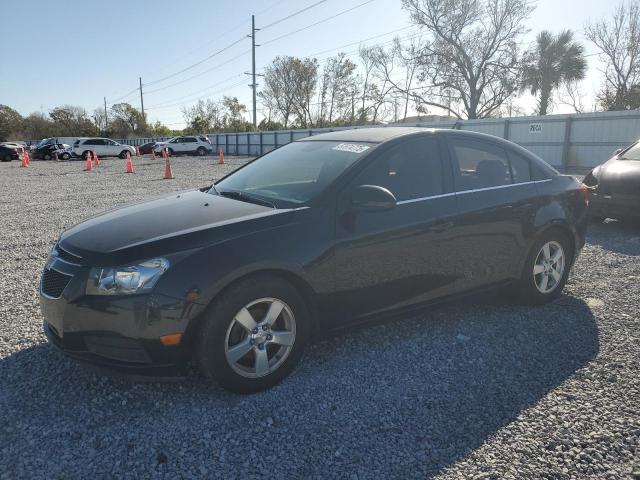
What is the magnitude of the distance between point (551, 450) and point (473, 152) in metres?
2.39

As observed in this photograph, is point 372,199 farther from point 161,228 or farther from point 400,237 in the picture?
point 161,228

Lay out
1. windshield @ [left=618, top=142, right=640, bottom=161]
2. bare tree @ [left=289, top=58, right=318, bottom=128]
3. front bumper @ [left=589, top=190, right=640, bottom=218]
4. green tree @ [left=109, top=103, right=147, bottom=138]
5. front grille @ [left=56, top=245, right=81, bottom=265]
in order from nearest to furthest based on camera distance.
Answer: front grille @ [left=56, top=245, right=81, bottom=265] → front bumper @ [left=589, top=190, right=640, bottom=218] → windshield @ [left=618, top=142, right=640, bottom=161] → bare tree @ [left=289, top=58, right=318, bottom=128] → green tree @ [left=109, top=103, right=147, bottom=138]

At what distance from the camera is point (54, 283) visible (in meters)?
2.90

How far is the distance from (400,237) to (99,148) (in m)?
36.3

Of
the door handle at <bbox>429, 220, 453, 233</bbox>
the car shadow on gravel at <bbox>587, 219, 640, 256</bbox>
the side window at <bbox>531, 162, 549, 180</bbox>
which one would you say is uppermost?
the side window at <bbox>531, 162, 549, 180</bbox>

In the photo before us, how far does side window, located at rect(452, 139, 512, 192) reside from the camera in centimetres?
389

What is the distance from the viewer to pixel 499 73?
38781 millimetres

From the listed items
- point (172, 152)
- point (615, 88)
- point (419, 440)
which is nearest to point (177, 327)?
point (419, 440)

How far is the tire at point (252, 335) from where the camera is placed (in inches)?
108

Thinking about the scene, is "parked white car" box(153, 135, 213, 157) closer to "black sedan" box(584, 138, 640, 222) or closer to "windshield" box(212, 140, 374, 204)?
"black sedan" box(584, 138, 640, 222)

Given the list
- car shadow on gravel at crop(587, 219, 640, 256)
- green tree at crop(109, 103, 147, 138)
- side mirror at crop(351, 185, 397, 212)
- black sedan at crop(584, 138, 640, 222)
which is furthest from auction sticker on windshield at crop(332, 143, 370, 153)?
green tree at crop(109, 103, 147, 138)

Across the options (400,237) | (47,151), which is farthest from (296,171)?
(47,151)

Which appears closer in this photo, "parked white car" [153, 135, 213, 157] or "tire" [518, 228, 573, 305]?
"tire" [518, 228, 573, 305]

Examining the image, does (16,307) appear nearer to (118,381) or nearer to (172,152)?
(118,381)
